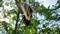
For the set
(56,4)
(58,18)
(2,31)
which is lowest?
(2,31)

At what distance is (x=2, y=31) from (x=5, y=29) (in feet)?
1.95

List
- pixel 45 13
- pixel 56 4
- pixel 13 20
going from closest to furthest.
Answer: pixel 56 4
pixel 45 13
pixel 13 20

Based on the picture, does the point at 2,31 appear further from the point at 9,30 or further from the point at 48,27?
the point at 48,27

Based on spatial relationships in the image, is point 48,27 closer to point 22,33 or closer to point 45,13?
point 45,13

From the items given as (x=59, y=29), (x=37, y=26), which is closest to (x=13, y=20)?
(x=37, y=26)

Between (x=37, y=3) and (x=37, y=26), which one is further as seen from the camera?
(x=37, y=26)

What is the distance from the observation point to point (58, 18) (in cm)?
1116

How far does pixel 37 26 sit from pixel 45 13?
1.19m

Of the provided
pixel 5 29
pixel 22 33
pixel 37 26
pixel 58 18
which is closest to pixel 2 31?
pixel 5 29

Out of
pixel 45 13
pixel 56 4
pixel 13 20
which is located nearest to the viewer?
pixel 56 4

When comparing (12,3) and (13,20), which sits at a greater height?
(12,3)

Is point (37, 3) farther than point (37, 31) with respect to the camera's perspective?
No

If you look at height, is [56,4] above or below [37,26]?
above

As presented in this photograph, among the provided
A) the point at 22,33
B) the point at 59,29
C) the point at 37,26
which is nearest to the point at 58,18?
the point at 59,29
